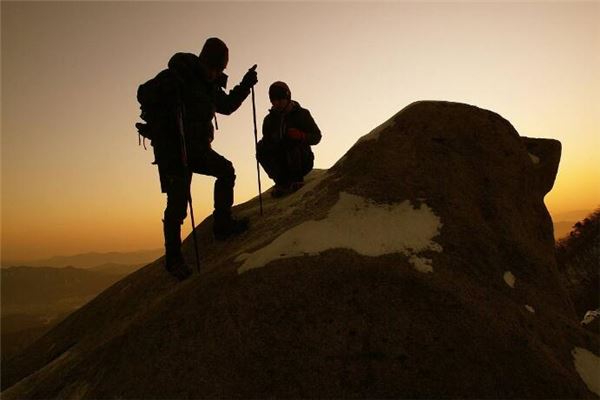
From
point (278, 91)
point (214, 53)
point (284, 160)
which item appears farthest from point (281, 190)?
point (214, 53)

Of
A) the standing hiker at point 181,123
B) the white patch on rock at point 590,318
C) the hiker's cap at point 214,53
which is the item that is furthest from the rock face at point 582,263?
the hiker's cap at point 214,53

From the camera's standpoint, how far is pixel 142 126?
814 cm

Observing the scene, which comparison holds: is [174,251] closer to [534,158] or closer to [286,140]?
[286,140]

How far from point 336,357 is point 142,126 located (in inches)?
239

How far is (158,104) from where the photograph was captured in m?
7.64

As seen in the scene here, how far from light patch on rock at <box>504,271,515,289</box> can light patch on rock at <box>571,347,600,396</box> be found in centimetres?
117

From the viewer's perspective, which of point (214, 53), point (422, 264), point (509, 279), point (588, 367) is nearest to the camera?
point (588, 367)

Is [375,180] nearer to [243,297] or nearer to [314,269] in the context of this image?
[314,269]

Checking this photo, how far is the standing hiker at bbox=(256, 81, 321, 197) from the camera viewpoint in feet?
33.7

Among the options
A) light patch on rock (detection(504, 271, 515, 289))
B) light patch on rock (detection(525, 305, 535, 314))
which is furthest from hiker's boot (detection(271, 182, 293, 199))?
light patch on rock (detection(525, 305, 535, 314))

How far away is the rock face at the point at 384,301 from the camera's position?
182 inches

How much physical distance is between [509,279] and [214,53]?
22.5 feet

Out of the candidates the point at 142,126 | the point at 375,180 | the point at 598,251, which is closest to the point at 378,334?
the point at 375,180

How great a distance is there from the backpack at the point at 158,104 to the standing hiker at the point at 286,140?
3.25 meters
